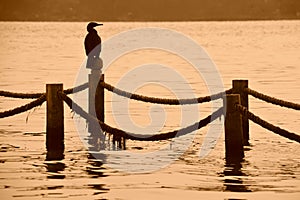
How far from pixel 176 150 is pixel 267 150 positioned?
1.73 m

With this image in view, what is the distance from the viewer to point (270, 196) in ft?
53.5

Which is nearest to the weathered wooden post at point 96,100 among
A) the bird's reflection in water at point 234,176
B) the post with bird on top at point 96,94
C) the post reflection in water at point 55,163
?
the post with bird on top at point 96,94

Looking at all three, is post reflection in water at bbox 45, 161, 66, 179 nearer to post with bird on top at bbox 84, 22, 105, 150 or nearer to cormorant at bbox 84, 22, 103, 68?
post with bird on top at bbox 84, 22, 105, 150

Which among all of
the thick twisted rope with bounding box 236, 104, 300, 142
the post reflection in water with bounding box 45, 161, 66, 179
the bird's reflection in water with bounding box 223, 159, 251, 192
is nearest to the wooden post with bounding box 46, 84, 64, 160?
the post reflection in water with bounding box 45, 161, 66, 179

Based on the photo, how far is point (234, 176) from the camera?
17891 mm

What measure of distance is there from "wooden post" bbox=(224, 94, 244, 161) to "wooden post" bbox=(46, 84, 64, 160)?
9.75 ft

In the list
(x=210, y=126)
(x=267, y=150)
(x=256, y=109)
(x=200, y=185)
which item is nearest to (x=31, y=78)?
(x=256, y=109)

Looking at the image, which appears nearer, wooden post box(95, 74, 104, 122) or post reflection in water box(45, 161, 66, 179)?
post reflection in water box(45, 161, 66, 179)

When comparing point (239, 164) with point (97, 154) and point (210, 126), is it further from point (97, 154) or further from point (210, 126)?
point (210, 126)

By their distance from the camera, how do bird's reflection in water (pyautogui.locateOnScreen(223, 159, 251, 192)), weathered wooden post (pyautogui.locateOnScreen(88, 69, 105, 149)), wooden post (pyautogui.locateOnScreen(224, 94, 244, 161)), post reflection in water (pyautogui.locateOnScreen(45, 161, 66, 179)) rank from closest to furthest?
bird's reflection in water (pyautogui.locateOnScreen(223, 159, 251, 192))
wooden post (pyautogui.locateOnScreen(224, 94, 244, 161))
post reflection in water (pyautogui.locateOnScreen(45, 161, 66, 179))
weathered wooden post (pyautogui.locateOnScreen(88, 69, 105, 149))

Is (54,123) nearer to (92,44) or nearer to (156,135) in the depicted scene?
(156,135)

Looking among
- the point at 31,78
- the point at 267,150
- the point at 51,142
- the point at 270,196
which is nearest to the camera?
the point at 270,196

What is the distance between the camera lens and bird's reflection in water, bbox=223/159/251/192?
55.4 feet

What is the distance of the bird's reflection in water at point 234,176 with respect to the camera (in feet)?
55.4
